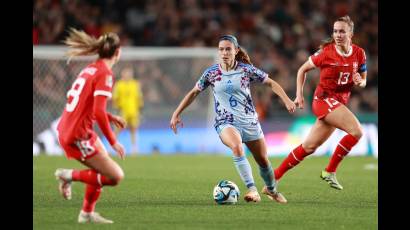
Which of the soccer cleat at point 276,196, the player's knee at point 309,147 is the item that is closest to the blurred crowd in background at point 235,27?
the player's knee at point 309,147

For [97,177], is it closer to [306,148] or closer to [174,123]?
[174,123]

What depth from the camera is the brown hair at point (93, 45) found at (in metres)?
8.20

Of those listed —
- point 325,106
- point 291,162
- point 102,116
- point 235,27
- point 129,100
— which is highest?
point 235,27

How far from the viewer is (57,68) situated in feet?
67.6

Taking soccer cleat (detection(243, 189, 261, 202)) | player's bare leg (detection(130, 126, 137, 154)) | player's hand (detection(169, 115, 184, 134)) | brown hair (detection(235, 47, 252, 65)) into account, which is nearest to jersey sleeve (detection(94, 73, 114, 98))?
player's hand (detection(169, 115, 184, 134))

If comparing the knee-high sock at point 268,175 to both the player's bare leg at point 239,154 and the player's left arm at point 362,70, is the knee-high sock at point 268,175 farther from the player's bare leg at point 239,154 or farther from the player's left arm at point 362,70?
the player's left arm at point 362,70

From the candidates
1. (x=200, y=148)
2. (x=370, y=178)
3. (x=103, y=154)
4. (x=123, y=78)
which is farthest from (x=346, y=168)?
(x=103, y=154)

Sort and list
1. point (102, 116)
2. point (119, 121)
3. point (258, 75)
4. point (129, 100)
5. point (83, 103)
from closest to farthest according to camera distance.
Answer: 1. point (102, 116)
2. point (83, 103)
3. point (119, 121)
4. point (258, 75)
5. point (129, 100)

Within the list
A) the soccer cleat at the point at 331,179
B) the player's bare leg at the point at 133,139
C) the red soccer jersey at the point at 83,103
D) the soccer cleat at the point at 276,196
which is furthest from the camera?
the player's bare leg at the point at 133,139

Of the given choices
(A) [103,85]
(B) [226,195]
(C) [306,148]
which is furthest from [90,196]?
(C) [306,148]

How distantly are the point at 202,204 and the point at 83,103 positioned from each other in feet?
8.30

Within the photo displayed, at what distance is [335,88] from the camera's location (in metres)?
11.2

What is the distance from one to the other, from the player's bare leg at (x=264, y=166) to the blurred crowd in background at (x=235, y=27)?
36.2ft

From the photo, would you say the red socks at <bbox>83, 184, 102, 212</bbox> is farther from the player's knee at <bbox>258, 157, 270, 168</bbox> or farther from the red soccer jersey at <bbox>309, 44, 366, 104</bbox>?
the red soccer jersey at <bbox>309, 44, 366, 104</bbox>
